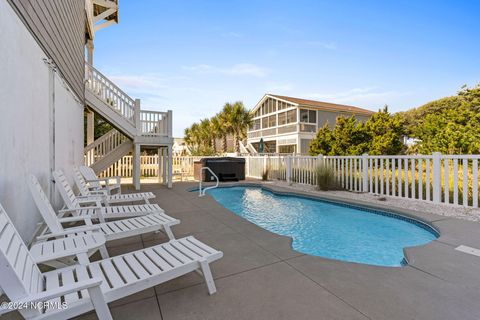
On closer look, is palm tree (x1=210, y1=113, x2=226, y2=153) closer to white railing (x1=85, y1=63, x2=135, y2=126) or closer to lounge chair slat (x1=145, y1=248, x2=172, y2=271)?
white railing (x1=85, y1=63, x2=135, y2=126)

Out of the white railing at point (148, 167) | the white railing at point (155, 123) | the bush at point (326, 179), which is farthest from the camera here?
the white railing at point (148, 167)

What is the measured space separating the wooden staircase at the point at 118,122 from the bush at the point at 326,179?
18.0 feet

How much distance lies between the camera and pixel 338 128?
13.5 metres

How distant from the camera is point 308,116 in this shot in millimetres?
22141

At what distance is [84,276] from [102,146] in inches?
359

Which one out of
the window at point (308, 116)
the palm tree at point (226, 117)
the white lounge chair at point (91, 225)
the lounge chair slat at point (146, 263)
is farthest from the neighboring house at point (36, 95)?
the window at point (308, 116)

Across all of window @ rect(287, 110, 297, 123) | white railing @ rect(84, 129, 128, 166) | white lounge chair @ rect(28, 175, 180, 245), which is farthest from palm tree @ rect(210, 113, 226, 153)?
white lounge chair @ rect(28, 175, 180, 245)

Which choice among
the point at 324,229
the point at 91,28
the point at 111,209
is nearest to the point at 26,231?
the point at 111,209

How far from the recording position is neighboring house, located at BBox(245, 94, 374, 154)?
21.6 meters

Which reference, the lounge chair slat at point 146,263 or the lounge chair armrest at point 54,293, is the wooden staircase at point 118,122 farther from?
the lounge chair armrest at point 54,293

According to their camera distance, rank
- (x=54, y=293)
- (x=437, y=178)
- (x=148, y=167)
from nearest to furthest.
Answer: (x=54, y=293), (x=437, y=178), (x=148, y=167)

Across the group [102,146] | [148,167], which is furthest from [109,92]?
[148,167]

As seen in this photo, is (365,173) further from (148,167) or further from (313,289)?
(148,167)

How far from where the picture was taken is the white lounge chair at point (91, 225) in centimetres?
237
